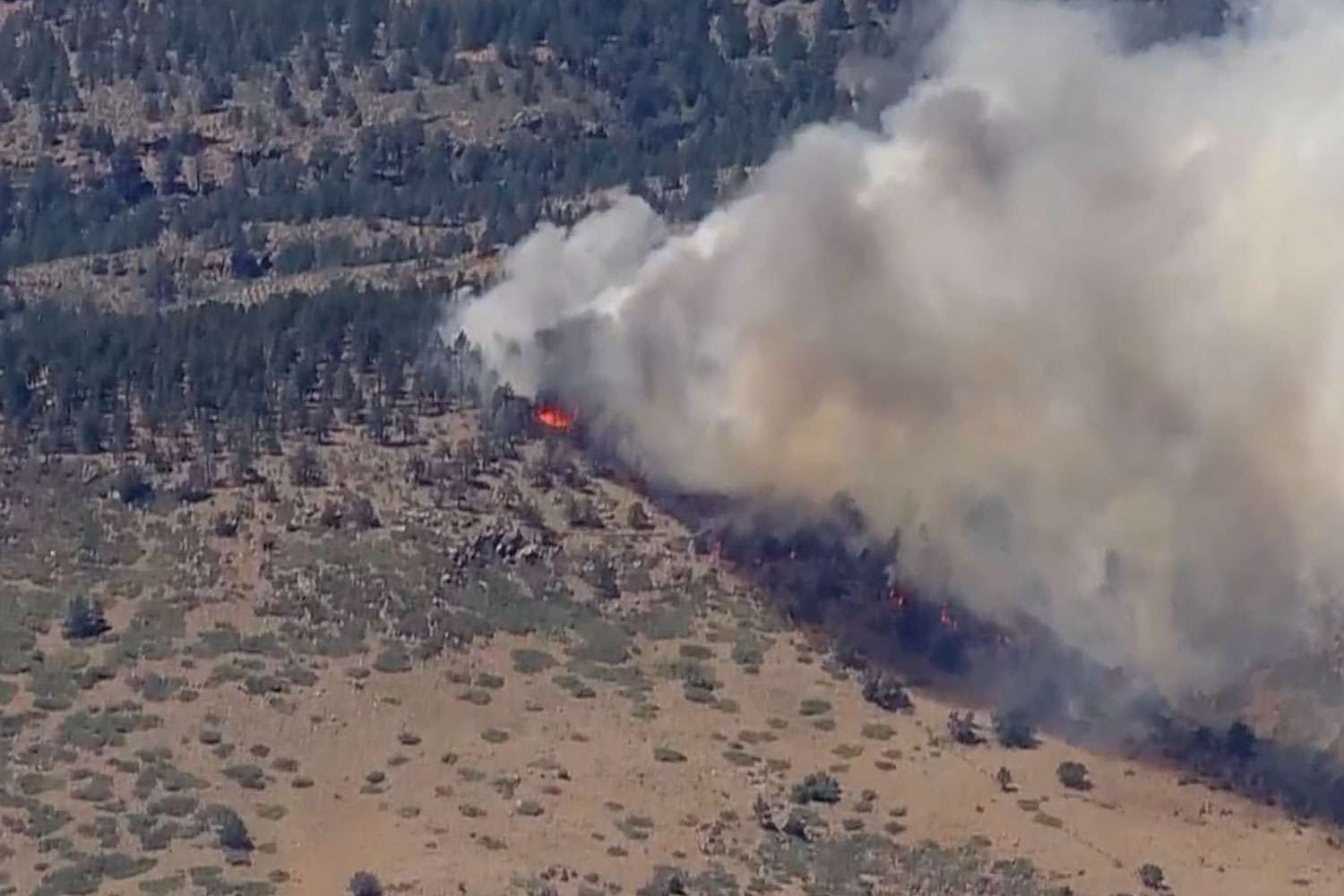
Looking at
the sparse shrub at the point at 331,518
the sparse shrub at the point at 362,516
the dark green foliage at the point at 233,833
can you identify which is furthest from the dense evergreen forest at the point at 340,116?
the dark green foliage at the point at 233,833

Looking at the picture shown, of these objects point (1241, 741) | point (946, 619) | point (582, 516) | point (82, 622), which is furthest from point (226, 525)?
point (1241, 741)

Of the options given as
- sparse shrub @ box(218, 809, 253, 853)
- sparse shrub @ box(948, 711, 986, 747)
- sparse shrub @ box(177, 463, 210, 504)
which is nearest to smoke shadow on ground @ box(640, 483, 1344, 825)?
sparse shrub @ box(948, 711, 986, 747)

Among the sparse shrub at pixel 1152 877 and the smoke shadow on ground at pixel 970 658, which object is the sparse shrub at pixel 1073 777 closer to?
the smoke shadow on ground at pixel 970 658

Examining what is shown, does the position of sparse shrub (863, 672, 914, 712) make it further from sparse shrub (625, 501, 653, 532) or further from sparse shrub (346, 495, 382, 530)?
sparse shrub (346, 495, 382, 530)

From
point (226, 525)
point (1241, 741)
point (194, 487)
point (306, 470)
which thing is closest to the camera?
point (1241, 741)

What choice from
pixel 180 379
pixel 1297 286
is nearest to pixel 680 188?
pixel 180 379

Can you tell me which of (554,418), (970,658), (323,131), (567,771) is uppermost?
(554,418)

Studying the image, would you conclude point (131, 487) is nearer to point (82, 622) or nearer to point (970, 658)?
point (82, 622)
